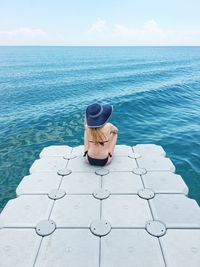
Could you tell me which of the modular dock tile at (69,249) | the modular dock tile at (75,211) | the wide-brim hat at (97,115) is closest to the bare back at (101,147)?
the wide-brim hat at (97,115)

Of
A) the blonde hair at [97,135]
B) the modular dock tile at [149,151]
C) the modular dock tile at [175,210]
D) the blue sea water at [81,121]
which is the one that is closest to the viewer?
the modular dock tile at [175,210]

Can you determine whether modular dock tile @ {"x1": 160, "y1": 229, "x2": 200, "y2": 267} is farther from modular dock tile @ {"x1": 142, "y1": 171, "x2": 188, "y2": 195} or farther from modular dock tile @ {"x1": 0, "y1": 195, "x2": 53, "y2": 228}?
modular dock tile @ {"x1": 0, "y1": 195, "x2": 53, "y2": 228}

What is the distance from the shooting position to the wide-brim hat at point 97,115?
4605 millimetres

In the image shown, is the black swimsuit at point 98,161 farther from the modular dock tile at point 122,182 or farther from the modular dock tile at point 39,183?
the modular dock tile at point 39,183

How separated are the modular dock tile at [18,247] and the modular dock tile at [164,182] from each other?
228cm

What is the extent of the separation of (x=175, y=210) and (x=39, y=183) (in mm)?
2644

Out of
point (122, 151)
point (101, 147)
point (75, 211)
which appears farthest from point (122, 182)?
point (122, 151)

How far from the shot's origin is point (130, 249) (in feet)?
9.64

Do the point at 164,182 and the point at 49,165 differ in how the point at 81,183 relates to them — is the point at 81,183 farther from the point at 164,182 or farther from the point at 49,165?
the point at 164,182

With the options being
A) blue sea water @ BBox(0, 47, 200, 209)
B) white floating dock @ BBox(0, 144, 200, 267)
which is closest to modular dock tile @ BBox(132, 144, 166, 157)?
white floating dock @ BBox(0, 144, 200, 267)

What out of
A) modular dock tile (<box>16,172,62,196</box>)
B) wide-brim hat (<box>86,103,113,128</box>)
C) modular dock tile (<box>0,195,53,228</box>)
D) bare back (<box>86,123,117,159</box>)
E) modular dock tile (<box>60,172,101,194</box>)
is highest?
wide-brim hat (<box>86,103,113,128</box>)

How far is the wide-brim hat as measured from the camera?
4.61 meters

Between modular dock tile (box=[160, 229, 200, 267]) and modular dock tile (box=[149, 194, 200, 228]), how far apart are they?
0.43ft

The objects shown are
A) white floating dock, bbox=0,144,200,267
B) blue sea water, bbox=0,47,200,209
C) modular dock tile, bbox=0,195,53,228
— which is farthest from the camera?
blue sea water, bbox=0,47,200,209
